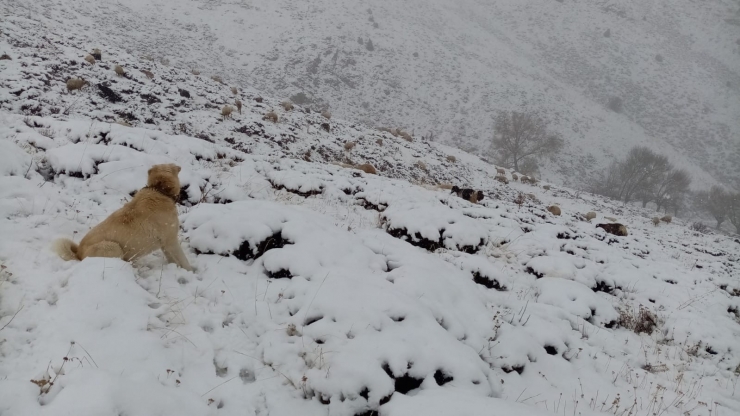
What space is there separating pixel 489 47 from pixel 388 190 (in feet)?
180

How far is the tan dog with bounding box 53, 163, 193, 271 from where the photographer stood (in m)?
2.91

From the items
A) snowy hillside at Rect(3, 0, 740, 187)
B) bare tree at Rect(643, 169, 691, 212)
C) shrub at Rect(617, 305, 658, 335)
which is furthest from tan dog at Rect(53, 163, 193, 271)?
bare tree at Rect(643, 169, 691, 212)

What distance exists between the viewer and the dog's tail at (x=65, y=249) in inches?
113

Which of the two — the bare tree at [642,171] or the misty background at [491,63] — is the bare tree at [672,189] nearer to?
the bare tree at [642,171]

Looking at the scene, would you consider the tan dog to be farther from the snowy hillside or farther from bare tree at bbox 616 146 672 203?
bare tree at bbox 616 146 672 203

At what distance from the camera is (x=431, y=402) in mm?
2332

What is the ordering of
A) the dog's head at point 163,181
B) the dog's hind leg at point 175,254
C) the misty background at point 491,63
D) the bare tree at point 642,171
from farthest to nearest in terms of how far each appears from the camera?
the misty background at point 491,63 < the bare tree at point 642,171 < the dog's head at point 163,181 < the dog's hind leg at point 175,254

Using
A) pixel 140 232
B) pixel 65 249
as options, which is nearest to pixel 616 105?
pixel 140 232

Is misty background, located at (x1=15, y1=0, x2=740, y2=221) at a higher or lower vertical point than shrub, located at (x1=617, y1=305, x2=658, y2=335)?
higher

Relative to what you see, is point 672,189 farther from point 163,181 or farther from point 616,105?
point 163,181

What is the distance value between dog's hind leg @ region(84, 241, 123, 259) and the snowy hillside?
3588 centimetres

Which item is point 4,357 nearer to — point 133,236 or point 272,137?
point 133,236

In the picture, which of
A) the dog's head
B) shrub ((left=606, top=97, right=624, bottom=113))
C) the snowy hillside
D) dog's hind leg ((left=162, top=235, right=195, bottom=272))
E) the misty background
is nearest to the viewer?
dog's hind leg ((left=162, top=235, right=195, bottom=272))

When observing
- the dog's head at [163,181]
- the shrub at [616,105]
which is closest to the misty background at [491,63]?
the shrub at [616,105]
